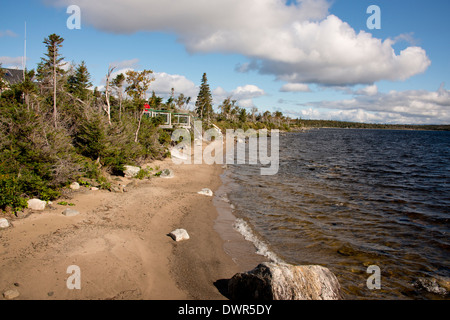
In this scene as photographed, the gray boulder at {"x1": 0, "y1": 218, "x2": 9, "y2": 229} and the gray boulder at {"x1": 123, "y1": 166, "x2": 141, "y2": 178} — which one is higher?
the gray boulder at {"x1": 123, "y1": 166, "x2": 141, "y2": 178}

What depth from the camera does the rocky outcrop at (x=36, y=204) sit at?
9773 mm

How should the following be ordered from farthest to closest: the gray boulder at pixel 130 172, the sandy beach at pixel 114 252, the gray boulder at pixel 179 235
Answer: the gray boulder at pixel 130 172
the gray boulder at pixel 179 235
the sandy beach at pixel 114 252

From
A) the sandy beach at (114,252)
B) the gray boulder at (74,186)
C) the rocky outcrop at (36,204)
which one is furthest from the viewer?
the gray boulder at (74,186)

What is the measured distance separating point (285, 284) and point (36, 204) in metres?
9.33

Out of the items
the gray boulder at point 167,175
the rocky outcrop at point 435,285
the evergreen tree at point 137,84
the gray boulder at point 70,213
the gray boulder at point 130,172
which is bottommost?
the rocky outcrop at point 435,285

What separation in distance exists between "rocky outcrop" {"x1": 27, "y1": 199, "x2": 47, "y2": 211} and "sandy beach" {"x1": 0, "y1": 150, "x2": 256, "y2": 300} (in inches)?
12.2

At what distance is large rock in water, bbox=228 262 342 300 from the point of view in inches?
223

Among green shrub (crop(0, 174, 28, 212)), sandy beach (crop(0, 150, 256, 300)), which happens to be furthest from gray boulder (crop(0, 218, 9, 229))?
green shrub (crop(0, 174, 28, 212))

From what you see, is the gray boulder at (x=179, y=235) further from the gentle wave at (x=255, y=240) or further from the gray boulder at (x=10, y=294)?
the gray boulder at (x=10, y=294)

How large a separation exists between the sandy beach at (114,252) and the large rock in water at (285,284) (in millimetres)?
736

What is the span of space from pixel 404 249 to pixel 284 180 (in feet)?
38.8

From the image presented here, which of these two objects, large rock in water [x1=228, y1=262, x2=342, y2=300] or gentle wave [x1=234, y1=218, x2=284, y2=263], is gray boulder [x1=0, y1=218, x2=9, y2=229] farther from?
gentle wave [x1=234, y1=218, x2=284, y2=263]

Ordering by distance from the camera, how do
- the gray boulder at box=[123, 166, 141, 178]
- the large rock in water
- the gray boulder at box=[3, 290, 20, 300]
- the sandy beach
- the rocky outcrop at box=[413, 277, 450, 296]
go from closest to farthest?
1. the gray boulder at box=[3, 290, 20, 300]
2. the large rock in water
3. the sandy beach
4. the rocky outcrop at box=[413, 277, 450, 296]
5. the gray boulder at box=[123, 166, 141, 178]

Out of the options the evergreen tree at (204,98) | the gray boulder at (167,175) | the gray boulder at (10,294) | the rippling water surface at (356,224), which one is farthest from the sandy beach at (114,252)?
the evergreen tree at (204,98)
